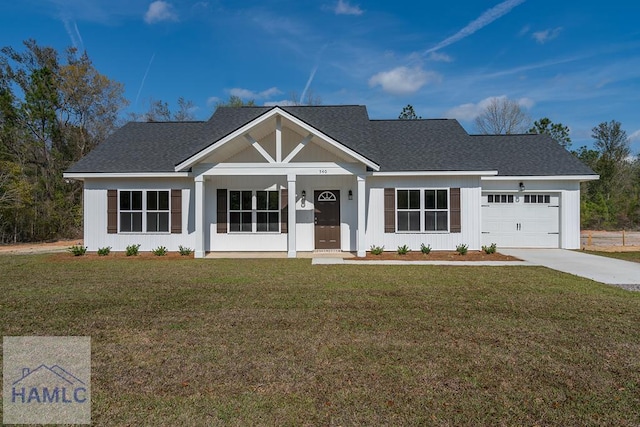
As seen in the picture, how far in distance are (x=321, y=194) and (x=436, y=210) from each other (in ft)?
13.9

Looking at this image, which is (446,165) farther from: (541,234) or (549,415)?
(549,415)

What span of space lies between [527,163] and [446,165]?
4.28m

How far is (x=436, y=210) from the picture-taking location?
1403 centimetres

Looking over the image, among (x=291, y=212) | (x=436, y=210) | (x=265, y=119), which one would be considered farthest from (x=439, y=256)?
(x=265, y=119)

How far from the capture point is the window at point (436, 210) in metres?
14.0

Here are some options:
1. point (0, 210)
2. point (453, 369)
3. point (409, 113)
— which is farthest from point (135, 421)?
point (409, 113)

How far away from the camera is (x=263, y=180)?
14516 mm

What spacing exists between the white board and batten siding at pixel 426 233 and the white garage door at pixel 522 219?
70.5 inches

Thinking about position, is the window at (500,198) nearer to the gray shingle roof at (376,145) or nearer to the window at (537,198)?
the window at (537,198)

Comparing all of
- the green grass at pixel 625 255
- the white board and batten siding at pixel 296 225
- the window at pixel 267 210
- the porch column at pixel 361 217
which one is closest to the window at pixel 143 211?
the white board and batten siding at pixel 296 225

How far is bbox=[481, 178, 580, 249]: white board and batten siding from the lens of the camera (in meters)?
15.2

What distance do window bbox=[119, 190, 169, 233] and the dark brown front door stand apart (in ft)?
18.3

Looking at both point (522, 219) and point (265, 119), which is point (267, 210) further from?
point (522, 219)

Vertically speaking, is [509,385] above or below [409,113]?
below
